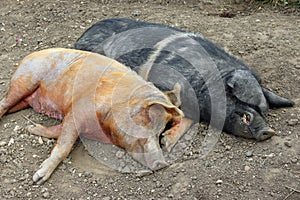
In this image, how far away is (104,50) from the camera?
491 centimetres

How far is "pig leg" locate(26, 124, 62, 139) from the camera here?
409 cm

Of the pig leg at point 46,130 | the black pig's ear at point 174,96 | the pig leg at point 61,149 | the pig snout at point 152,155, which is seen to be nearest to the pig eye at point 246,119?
the black pig's ear at point 174,96

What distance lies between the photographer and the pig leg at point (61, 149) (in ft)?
12.3

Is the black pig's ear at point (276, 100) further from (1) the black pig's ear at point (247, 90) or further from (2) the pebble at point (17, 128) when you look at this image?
(2) the pebble at point (17, 128)

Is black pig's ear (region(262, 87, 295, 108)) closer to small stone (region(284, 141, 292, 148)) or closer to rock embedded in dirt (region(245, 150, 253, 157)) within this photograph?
small stone (region(284, 141, 292, 148))

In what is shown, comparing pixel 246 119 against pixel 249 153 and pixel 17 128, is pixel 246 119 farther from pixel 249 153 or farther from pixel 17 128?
pixel 17 128

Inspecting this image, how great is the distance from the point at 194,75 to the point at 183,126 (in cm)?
51

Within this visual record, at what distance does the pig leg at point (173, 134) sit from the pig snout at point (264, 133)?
574 millimetres

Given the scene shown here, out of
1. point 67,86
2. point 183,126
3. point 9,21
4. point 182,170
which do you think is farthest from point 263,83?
point 9,21

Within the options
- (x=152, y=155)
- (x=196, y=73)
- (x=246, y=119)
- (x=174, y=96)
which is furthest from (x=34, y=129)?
(x=246, y=119)

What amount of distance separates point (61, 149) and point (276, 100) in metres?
1.80

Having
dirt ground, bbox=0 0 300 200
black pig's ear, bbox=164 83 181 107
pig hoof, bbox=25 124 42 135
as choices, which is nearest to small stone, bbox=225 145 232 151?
dirt ground, bbox=0 0 300 200

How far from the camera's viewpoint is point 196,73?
4.42 m

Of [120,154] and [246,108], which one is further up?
[246,108]
